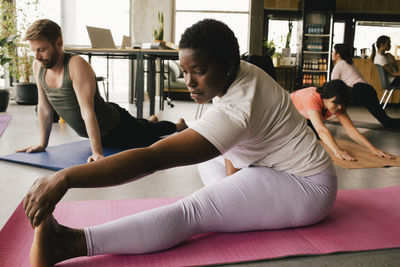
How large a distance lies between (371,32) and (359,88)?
13.2ft

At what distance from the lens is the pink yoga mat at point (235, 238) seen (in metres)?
1.06

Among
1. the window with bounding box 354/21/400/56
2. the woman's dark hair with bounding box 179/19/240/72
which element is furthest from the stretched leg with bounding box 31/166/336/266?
the window with bounding box 354/21/400/56

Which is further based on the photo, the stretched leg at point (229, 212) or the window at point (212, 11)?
the window at point (212, 11)

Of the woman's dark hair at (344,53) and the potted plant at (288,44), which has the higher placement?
the potted plant at (288,44)

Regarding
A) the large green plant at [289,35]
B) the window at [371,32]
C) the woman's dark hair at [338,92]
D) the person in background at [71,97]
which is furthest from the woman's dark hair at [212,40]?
the window at [371,32]

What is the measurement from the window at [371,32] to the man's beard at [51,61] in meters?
6.89

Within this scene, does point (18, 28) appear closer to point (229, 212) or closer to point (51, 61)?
point (51, 61)

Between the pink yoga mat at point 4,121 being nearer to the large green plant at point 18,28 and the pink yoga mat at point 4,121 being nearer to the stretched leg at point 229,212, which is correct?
the large green plant at point 18,28

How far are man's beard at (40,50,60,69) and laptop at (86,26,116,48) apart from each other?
1.77 m

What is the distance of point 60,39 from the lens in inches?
81.3

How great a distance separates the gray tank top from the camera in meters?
2.18

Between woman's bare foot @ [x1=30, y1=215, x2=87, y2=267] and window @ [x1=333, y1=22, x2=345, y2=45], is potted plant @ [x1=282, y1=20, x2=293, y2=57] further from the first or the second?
woman's bare foot @ [x1=30, y1=215, x2=87, y2=267]

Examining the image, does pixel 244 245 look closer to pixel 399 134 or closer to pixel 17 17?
pixel 399 134

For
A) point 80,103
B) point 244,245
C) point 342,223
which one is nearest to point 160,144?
point 244,245
